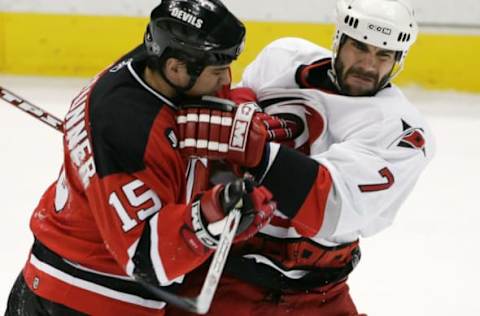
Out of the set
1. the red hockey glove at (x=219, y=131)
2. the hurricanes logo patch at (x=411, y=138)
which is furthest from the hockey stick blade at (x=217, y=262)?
the hurricanes logo patch at (x=411, y=138)

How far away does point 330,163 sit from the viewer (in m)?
2.09

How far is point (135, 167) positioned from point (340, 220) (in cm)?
46

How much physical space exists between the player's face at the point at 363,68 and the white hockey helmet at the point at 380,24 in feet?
0.08

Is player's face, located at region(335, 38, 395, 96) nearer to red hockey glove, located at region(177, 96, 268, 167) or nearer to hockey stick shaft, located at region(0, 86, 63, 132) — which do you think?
red hockey glove, located at region(177, 96, 268, 167)

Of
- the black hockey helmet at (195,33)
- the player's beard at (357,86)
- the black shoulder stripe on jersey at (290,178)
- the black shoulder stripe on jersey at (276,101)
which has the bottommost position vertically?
the black shoulder stripe on jersey at (276,101)

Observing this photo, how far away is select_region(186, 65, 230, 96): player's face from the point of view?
6.41ft

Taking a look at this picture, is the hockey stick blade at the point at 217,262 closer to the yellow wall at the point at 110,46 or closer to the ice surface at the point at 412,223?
the ice surface at the point at 412,223

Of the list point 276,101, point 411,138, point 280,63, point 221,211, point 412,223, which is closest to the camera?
point 221,211

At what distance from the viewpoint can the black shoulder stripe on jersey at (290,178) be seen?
2.01m

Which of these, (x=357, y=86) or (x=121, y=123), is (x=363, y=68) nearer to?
(x=357, y=86)

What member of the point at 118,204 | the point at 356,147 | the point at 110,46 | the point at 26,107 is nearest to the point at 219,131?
the point at 118,204

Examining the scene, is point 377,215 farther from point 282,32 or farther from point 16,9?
point 16,9

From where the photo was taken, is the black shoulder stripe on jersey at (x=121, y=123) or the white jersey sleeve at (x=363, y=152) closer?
the black shoulder stripe on jersey at (x=121, y=123)

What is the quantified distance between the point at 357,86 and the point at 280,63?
0.96 feet
